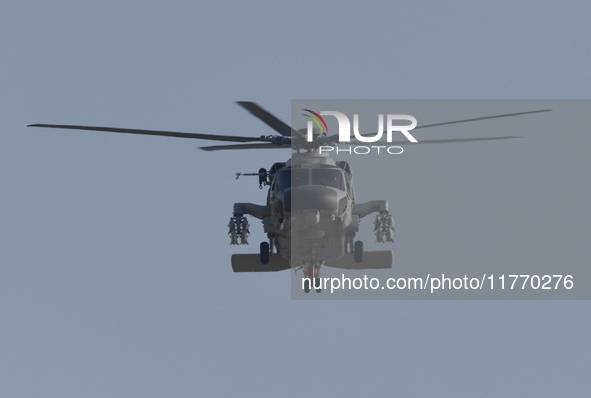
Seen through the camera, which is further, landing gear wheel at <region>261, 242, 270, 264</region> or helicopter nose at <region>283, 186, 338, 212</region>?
landing gear wheel at <region>261, 242, 270, 264</region>

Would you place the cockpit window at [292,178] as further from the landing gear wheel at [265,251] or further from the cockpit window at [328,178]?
the landing gear wheel at [265,251]

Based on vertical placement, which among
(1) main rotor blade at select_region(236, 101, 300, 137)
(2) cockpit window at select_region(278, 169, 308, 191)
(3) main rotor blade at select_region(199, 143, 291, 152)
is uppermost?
(1) main rotor blade at select_region(236, 101, 300, 137)

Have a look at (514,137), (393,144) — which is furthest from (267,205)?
(514,137)

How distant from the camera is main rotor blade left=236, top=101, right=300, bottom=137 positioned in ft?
118

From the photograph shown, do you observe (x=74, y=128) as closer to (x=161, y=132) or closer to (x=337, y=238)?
(x=161, y=132)

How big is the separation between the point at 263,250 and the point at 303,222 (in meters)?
2.35

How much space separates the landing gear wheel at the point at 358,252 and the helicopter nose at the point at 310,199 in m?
1.87

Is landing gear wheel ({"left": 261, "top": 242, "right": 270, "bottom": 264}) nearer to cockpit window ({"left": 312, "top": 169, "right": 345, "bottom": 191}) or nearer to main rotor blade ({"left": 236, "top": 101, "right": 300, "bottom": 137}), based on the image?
cockpit window ({"left": 312, "top": 169, "right": 345, "bottom": 191})

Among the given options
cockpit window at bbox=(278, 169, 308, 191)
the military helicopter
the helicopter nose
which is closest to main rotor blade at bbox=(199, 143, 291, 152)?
the military helicopter

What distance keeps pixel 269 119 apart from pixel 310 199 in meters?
2.61

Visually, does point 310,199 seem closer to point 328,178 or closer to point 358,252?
point 328,178

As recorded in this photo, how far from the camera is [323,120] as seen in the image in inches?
1572

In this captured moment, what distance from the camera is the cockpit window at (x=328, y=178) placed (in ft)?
124

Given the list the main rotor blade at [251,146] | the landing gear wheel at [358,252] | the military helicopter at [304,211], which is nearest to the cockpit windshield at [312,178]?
the military helicopter at [304,211]
